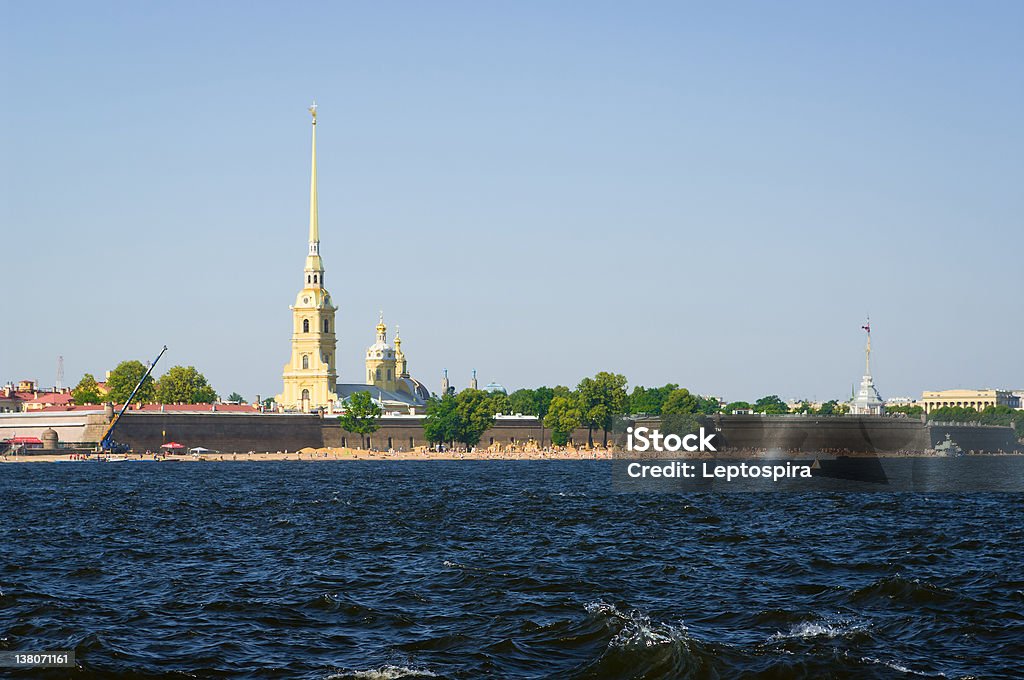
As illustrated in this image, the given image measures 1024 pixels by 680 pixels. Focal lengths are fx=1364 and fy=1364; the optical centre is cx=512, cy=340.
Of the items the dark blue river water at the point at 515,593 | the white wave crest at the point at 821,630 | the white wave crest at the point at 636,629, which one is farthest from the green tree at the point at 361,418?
the white wave crest at the point at 821,630

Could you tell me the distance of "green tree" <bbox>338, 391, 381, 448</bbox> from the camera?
631 feet

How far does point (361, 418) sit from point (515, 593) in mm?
160941

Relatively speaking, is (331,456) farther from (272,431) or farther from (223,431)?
(223,431)

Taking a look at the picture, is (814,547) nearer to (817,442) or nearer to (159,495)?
(159,495)

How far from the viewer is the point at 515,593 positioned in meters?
33.8

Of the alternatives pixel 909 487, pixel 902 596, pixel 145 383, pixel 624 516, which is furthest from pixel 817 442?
pixel 902 596

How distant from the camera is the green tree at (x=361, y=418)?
192 metres

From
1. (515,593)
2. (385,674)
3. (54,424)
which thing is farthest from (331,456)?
(385,674)

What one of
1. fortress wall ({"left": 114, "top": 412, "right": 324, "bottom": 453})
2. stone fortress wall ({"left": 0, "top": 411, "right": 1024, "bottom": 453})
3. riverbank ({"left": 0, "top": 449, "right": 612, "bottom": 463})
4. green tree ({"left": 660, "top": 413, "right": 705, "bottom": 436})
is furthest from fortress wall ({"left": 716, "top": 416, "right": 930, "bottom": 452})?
fortress wall ({"left": 114, "top": 412, "right": 324, "bottom": 453})

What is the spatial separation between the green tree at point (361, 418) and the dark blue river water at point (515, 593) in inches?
5043

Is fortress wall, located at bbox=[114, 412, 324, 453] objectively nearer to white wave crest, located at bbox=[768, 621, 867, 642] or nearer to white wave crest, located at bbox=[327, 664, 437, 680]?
white wave crest, located at bbox=[768, 621, 867, 642]

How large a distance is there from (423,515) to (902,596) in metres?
30.8

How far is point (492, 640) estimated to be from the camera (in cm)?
2762

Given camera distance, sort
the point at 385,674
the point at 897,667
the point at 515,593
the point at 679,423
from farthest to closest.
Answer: the point at 679,423 < the point at 515,593 < the point at 897,667 < the point at 385,674
